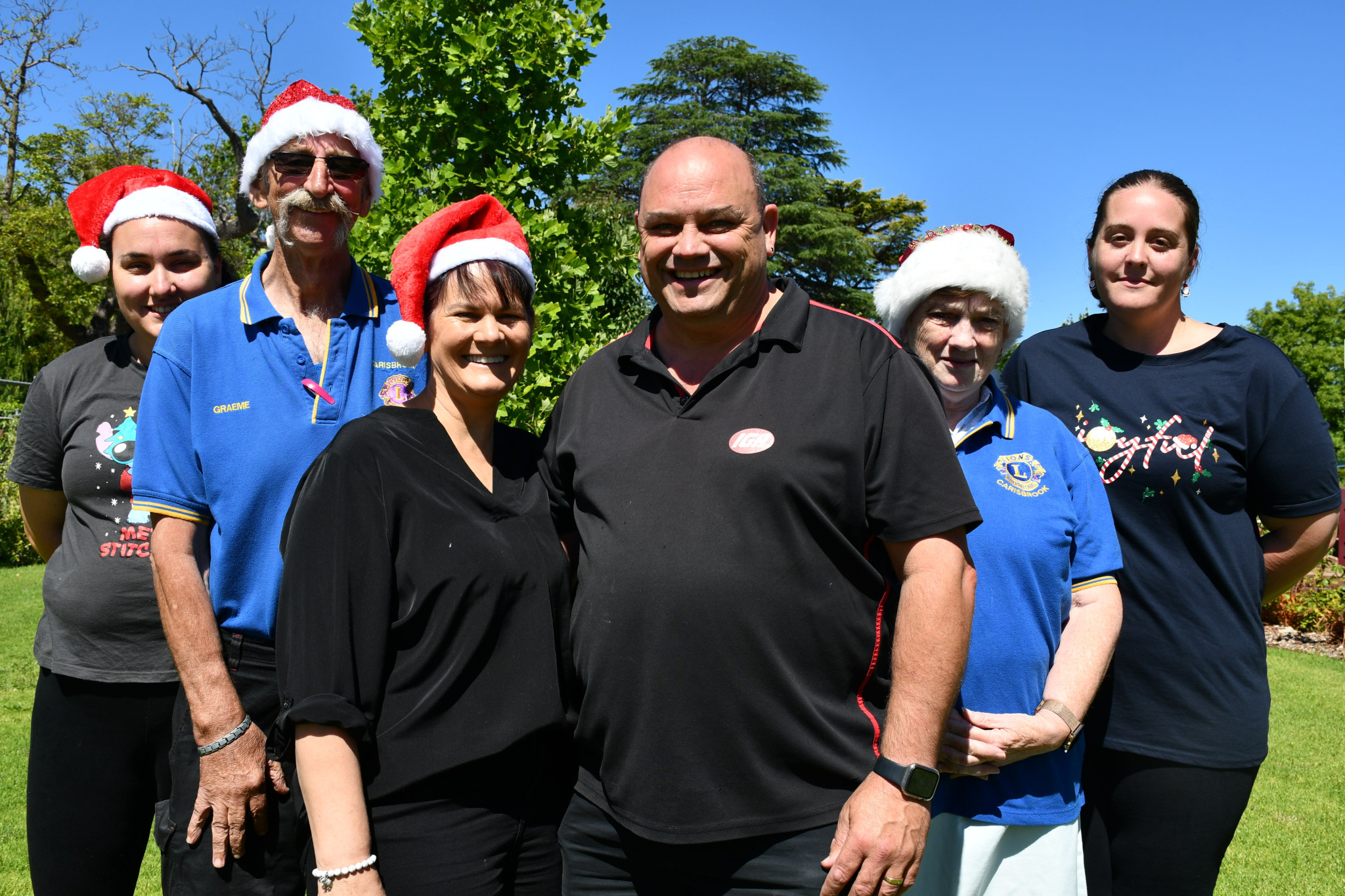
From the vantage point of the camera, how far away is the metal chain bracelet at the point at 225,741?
2.37 metres

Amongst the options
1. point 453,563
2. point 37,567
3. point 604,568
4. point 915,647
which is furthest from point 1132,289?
point 37,567

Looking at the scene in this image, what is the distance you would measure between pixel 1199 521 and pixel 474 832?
7.60ft

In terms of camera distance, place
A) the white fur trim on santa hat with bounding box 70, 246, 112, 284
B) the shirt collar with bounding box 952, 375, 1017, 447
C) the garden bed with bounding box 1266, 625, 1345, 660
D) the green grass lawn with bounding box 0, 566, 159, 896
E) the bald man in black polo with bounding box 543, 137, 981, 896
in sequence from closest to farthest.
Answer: the bald man in black polo with bounding box 543, 137, 981, 896 < the shirt collar with bounding box 952, 375, 1017, 447 < the white fur trim on santa hat with bounding box 70, 246, 112, 284 < the green grass lawn with bounding box 0, 566, 159, 896 < the garden bed with bounding box 1266, 625, 1345, 660

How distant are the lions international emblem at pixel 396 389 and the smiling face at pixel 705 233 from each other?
78 cm

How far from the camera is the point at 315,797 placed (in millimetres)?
2080

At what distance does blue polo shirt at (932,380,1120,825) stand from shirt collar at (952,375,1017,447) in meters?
0.07

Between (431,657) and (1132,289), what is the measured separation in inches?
96.9

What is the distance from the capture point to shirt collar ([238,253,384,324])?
104 inches

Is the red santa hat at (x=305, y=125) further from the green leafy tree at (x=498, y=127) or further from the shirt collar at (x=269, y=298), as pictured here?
the green leafy tree at (x=498, y=127)

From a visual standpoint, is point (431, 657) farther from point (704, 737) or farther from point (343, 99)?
point (343, 99)

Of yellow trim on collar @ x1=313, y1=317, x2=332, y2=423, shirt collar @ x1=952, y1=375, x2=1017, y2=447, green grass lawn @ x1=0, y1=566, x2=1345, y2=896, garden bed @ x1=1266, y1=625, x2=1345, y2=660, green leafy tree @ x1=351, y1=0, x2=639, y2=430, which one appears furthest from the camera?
garden bed @ x1=1266, y1=625, x2=1345, y2=660

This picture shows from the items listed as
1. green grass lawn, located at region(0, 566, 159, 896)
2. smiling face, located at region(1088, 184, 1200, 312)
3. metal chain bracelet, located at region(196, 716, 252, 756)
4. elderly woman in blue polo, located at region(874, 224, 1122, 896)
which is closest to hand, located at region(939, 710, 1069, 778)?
elderly woman in blue polo, located at region(874, 224, 1122, 896)

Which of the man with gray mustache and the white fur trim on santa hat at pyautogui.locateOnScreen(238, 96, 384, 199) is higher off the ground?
the white fur trim on santa hat at pyautogui.locateOnScreen(238, 96, 384, 199)

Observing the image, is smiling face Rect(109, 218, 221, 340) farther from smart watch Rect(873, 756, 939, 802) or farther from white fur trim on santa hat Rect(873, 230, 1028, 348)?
smart watch Rect(873, 756, 939, 802)
